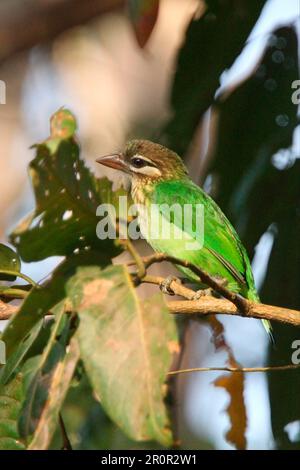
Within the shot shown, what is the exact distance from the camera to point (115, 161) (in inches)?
175

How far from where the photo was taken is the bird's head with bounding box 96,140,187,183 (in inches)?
174

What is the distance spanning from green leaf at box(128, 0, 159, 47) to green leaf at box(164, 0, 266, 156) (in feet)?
2.49

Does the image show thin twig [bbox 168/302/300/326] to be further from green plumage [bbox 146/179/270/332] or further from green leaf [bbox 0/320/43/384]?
green plumage [bbox 146/179/270/332]

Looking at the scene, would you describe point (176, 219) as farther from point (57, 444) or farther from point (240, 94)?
point (57, 444)

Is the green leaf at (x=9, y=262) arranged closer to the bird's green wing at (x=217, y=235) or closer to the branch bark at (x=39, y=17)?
the bird's green wing at (x=217, y=235)

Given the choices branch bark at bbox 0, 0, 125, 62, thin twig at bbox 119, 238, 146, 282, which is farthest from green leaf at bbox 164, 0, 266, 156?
branch bark at bbox 0, 0, 125, 62

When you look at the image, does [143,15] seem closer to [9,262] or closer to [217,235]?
[9,262]

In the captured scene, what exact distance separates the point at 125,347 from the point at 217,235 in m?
2.26

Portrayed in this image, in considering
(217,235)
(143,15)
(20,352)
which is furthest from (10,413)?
(217,235)

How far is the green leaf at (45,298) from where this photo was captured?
2.03m

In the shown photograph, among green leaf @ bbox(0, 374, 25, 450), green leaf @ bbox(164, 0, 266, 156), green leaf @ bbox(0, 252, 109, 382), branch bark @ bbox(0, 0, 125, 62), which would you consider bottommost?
green leaf @ bbox(0, 374, 25, 450)

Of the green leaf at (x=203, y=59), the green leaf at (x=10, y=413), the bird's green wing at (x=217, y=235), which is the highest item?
the green leaf at (x=203, y=59)

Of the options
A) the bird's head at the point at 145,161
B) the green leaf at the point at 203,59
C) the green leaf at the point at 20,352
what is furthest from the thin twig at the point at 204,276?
the bird's head at the point at 145,161

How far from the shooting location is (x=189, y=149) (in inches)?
154
